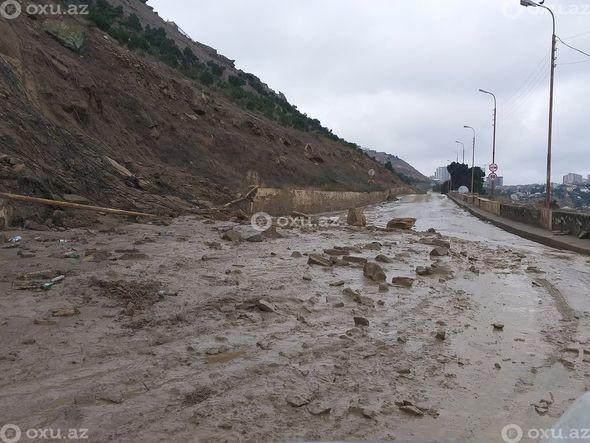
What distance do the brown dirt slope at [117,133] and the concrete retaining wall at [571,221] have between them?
14.0 metres

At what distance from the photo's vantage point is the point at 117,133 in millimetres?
27578

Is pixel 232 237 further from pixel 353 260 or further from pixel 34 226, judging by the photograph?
pixel 34 226

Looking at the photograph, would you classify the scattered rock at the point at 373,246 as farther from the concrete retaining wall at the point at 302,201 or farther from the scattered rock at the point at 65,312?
the concrete retaining wall at the point at 302,201

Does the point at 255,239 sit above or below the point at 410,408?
above

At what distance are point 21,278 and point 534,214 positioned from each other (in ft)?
75.4

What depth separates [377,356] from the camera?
17.9ft

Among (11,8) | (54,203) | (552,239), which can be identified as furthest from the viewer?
(11,8)

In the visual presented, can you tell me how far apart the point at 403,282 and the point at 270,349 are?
4.46 meters

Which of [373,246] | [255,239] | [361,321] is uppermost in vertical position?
[255,239]

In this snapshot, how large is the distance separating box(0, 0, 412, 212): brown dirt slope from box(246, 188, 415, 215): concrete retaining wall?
170 cm

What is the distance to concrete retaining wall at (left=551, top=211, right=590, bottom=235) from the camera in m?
18.5

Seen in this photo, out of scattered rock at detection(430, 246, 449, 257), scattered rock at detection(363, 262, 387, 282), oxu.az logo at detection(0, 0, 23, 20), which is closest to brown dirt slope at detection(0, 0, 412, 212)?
oxu.az logo at detection(0, 0, 23, 20)

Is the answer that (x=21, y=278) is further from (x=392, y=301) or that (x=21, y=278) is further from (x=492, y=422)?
(x=492, y=422)

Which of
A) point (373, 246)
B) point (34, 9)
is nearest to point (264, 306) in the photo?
point (373, 246)
